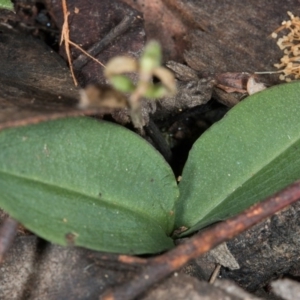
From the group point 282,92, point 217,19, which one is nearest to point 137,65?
point 282,92

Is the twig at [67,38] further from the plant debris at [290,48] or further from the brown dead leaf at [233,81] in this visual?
Result: the plant debris at [290,48]

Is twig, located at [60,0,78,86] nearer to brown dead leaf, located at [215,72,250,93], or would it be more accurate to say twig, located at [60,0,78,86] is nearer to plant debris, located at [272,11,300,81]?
brown dead leaf, located at [215,72,250,93]

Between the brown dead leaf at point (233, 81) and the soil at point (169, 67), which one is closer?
the soil at point (169, 67)

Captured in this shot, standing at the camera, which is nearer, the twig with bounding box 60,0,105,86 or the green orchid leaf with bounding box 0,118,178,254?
the green orchid leaf with bounding box 0,118,178,254

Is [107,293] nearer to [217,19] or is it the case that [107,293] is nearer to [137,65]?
[137,65]

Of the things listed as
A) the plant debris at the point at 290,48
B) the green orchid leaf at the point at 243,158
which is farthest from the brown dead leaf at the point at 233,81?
the green orchid leaf at the point at 243,158

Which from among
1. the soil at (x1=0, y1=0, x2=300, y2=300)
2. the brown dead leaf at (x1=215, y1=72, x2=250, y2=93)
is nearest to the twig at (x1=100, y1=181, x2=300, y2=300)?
the soil at (x1=0, y1=0, x2=300, y2=300)

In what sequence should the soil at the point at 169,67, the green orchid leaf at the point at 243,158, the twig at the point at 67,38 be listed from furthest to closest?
the twig at the point at 67,38
the green orchid leaf at the point at 243,158
the soil at the point at 169,67

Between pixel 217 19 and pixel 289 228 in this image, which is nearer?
pixel 289 228
